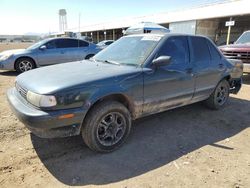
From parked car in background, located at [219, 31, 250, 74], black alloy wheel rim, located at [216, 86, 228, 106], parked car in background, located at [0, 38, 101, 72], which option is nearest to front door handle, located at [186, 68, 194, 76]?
black alloy wheel rim, located at [216, 86, 228, 106]

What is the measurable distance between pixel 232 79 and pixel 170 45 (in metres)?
2.37

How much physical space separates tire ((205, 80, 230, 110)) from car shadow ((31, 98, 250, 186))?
0.86 ft

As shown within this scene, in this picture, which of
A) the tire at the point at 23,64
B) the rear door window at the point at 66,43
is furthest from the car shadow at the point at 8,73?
the rear door window at the point at 66,43

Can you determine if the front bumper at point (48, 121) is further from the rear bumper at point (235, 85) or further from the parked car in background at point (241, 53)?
the parked car in background at point (241, 53)

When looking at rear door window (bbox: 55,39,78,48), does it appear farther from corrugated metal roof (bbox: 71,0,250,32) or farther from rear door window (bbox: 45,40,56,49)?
corrugated metal roof (bbox: 71,0,250,32)

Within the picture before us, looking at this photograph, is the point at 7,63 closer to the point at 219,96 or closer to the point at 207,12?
the point at 219,96

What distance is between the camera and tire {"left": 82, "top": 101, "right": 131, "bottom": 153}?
3.27 m

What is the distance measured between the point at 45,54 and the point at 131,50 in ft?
21.0

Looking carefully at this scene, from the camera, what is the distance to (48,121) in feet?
9.48

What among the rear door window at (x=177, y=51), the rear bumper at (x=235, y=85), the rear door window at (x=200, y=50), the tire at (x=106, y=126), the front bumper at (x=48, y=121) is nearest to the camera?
the front bumper at (x=48, y=121)

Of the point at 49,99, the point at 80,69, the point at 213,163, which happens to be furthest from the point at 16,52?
the point at 213,163

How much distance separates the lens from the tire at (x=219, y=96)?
5383mm

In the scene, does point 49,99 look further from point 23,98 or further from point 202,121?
point 202,121

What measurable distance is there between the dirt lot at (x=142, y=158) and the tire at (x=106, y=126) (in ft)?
0.50
